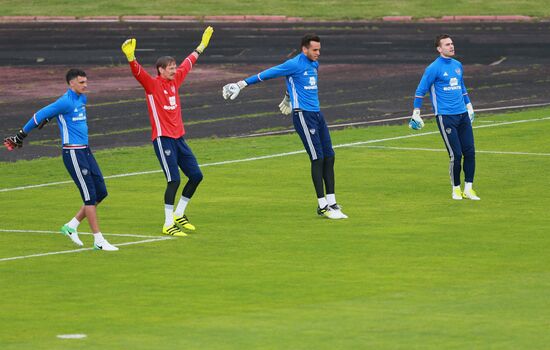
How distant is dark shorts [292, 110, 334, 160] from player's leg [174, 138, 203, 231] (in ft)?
5.86

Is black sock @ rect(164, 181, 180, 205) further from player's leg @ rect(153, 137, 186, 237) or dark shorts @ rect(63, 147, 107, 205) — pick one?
dark shorts @ rect(63, 147, 107, 205)

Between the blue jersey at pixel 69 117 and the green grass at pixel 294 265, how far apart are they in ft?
4.43

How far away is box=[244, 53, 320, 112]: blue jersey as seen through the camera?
1967 cm

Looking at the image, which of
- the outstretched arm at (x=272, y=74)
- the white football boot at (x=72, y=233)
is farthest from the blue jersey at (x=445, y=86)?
the white football boot at (x=72, y=233)

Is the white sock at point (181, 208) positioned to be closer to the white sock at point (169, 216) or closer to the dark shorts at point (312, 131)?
the white sock at point (169, 216)

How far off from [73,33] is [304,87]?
35.3 m

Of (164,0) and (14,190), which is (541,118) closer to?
(14,190)

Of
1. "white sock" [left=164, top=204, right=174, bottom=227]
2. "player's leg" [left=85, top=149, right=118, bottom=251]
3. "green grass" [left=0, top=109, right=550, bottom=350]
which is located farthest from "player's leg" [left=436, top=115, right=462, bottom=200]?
"player's leg" [left=85, top=149, right=118, bottom=251]

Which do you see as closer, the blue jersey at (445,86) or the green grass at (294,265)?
the green grass at (294,265)

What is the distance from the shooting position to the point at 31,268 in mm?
16047

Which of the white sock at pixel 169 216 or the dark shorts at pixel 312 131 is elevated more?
the dark shorts at pixel 312 131

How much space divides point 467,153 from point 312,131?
8.98 feet

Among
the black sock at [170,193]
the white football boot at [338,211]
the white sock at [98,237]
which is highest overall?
the black sock at [170,193]

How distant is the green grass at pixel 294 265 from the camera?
41.5 feet
